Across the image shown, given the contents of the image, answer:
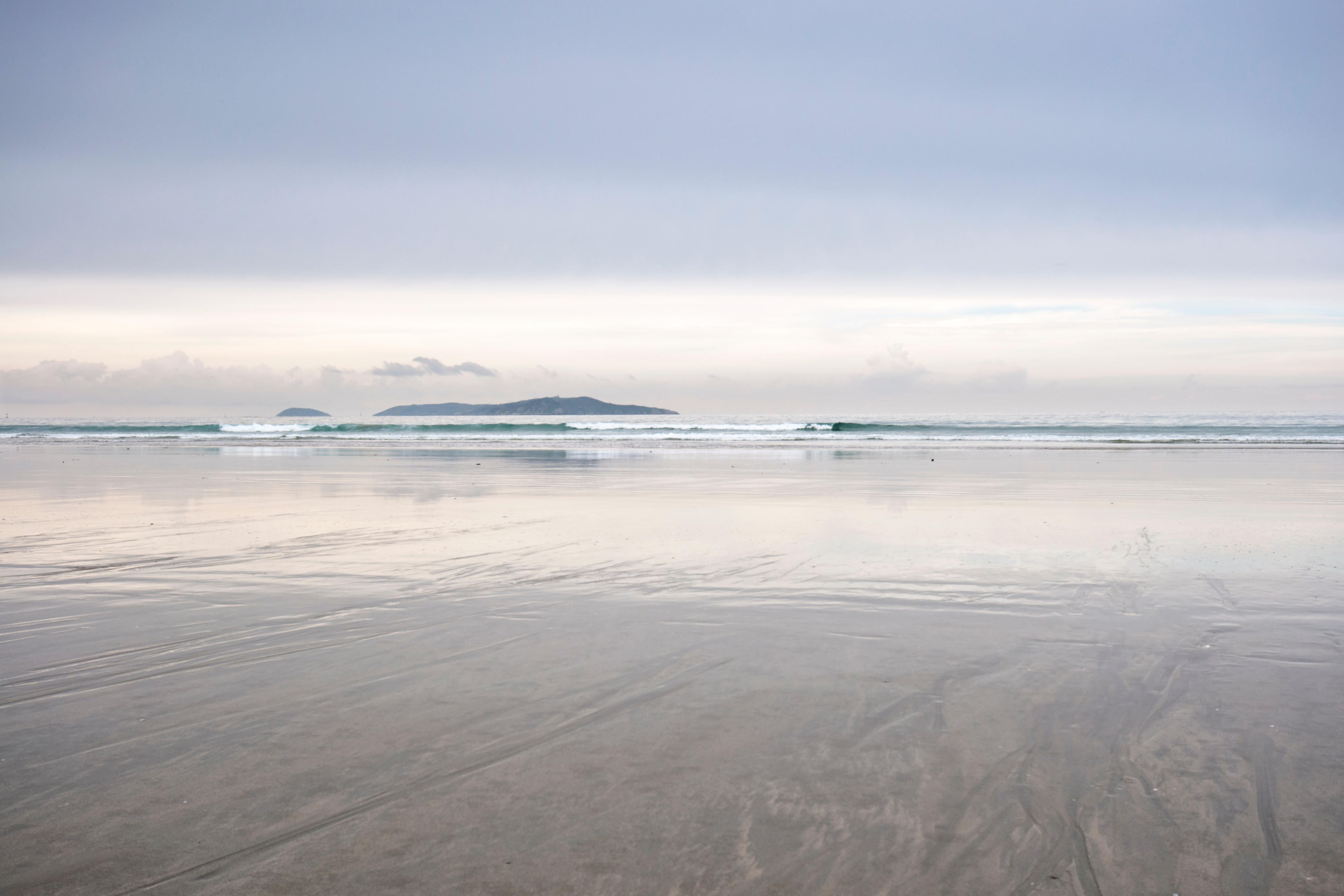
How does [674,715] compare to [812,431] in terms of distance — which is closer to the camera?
[674,715]

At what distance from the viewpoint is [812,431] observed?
47.8 m

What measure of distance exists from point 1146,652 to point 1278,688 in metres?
0.61

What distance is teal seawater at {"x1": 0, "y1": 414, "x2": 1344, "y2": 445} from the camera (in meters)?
37.4

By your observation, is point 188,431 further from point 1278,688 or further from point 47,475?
point 1278,688

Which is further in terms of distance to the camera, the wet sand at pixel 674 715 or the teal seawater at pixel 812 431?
the teal seawater at pixel 812 431

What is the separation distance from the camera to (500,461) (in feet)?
72.4

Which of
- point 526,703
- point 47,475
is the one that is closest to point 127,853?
point 526,703

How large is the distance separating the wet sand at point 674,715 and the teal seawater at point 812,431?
96.8ft

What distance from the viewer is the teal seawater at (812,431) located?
37438 millimetres

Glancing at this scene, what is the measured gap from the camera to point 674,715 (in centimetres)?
336

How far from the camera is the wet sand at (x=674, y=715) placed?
7.63 ft

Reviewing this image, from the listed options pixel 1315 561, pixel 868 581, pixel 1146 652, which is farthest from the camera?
pixel 1315 561

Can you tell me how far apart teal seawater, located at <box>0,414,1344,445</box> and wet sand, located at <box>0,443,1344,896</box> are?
29.5 m

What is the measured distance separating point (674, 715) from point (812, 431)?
149 ft
